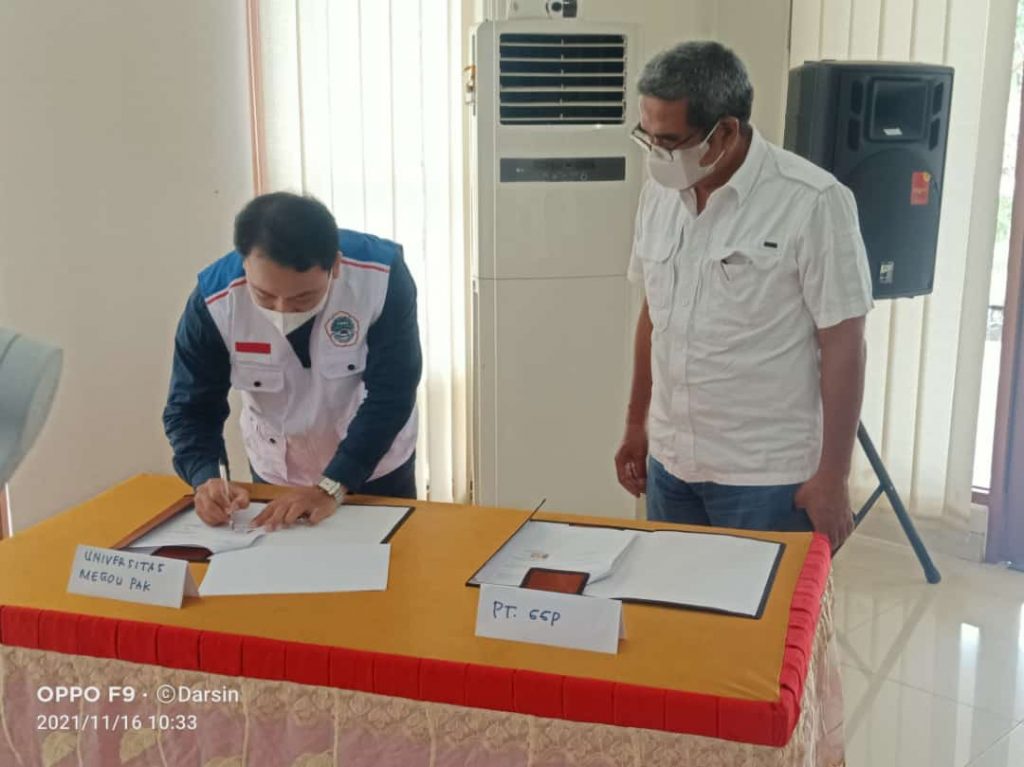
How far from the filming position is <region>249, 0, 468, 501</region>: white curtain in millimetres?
3221

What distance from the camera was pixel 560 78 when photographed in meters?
2.88

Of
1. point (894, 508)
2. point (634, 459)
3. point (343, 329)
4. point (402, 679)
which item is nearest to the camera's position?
point (402, 679)

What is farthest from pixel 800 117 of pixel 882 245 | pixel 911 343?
pixel 911 343

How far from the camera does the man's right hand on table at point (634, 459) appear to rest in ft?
7.01

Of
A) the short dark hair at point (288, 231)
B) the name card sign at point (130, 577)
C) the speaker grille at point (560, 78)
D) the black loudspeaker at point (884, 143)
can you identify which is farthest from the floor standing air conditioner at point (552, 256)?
the name card sign at point (130, 577)

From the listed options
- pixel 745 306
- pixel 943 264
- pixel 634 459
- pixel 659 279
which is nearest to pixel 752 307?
pixel 745 306

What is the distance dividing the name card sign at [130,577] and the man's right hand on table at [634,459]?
0.97 m

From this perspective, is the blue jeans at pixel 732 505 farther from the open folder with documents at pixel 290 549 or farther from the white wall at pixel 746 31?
the white wall at pixel 746 31

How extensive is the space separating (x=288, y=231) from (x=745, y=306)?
74cm

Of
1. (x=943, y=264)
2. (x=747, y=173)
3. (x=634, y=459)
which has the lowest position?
(x=634, y=459)

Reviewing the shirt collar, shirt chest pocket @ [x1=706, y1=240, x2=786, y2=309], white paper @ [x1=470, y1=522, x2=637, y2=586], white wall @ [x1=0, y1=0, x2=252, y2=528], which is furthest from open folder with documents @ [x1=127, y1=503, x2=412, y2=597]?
white wall @ [x1=0, y1=0, x2=252, y2=528]

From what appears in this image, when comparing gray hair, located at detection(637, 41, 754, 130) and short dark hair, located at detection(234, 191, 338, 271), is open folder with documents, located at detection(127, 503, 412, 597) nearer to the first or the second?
short dark hair, located at detection(234, 191, 338, 271)

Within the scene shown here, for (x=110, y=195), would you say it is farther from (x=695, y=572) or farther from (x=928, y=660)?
(x=928, y=660)

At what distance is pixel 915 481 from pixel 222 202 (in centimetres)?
232
